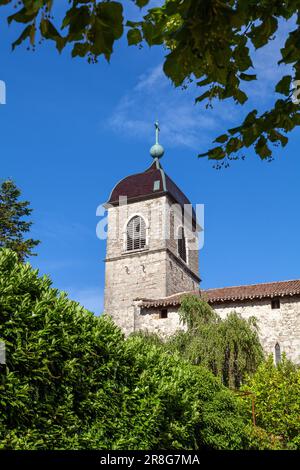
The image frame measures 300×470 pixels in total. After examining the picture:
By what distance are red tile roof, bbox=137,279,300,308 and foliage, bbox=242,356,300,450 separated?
8.23 m

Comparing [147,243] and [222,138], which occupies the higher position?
[147,243]

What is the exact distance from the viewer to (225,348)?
22.0 m

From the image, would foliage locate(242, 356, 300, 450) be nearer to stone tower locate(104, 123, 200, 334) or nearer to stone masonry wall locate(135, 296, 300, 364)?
stone masonry wall locate(135, 296, 300, 364)

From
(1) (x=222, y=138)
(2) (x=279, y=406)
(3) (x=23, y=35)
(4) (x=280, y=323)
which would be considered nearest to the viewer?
(3) (x=23, y=35)

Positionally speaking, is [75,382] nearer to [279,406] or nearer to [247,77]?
[247,77]

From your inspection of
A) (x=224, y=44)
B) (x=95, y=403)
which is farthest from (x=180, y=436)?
(x=224, y=44)

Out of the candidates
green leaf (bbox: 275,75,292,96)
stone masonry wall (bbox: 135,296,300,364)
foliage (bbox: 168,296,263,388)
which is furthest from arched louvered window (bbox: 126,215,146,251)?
green leaf (bbox: 275,75,292,96)

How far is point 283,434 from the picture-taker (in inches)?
634

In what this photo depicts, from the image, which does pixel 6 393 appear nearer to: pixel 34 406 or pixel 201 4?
pixel 34 406

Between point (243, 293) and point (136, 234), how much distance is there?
416 inches

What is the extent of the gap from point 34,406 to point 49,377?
45 cm

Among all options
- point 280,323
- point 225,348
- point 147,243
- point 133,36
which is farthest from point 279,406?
point 147,243

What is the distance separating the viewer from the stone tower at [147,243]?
33281mm

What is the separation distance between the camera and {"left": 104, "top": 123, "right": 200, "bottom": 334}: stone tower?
3328 cm
